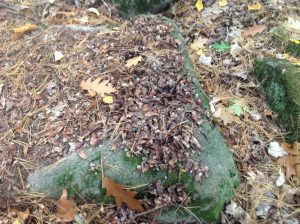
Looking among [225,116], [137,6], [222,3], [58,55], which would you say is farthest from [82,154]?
[222,3]

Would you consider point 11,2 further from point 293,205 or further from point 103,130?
point 293,205

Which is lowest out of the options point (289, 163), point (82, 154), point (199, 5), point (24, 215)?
point (24, 215)

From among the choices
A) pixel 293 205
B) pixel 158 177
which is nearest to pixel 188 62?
pixel 158 177

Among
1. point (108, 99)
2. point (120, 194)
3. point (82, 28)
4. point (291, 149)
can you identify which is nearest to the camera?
point (120, 194)

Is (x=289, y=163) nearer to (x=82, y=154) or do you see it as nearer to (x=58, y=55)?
(x=82, y=154)

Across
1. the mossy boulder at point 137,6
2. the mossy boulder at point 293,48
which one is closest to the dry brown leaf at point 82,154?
the mossy boulder at point 137,6

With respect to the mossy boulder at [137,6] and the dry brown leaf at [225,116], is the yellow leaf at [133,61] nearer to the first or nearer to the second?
the dry brown leaf at [225,116]
